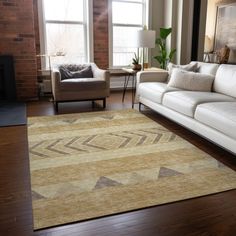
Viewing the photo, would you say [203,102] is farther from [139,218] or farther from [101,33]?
[101,33]

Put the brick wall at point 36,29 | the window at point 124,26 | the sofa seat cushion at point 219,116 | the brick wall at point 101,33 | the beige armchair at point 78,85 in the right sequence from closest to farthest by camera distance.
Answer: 1. the sofa seat cushion at point 219,116
2. the beige armchair at point 78,85
3. the brick wall at point 36,29
4. the brick wall at point 101,33
5. the window at point 124,26

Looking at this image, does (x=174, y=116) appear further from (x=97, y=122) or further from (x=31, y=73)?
(x=31, y=73)

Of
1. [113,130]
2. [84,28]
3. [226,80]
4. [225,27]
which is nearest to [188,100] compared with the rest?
[226,80]

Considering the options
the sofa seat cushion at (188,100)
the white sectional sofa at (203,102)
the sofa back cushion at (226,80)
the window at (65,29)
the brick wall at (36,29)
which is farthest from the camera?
the window at (65,29)

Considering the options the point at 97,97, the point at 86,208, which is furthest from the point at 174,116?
the point at 86,208

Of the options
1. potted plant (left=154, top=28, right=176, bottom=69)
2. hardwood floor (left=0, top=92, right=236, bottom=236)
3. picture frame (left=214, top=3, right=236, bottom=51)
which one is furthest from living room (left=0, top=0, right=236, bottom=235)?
picture frame (left=214, top=3, right=236, bottom=51)

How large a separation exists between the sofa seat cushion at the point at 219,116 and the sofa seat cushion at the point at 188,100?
11cm

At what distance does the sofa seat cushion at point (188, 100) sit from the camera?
2.81m

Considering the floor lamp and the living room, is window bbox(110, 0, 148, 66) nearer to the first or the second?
the living room

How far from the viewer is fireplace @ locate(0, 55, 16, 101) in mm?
4609

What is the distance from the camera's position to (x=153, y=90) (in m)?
3.65

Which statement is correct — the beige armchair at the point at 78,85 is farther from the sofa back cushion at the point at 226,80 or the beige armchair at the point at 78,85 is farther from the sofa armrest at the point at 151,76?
the sofa back cushion at the point at 226,80

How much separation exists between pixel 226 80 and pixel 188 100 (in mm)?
667

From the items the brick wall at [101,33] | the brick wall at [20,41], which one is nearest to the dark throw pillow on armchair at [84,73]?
the brick wall at [20,41]
